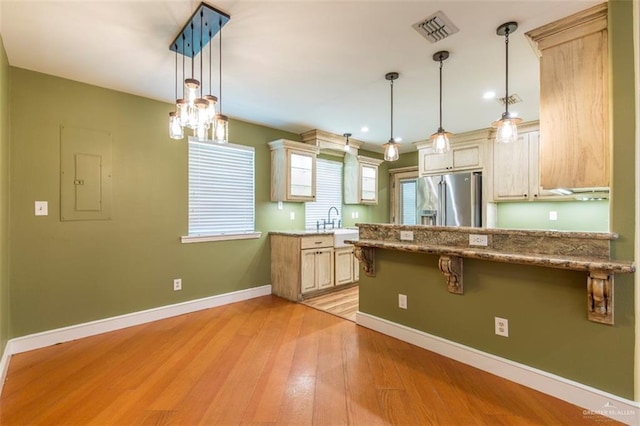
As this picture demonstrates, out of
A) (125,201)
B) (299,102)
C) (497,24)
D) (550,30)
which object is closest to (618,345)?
(550,30)

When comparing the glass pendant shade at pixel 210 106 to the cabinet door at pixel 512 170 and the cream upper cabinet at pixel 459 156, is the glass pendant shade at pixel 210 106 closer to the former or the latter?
the cream upper cabinet at pixel 459 156

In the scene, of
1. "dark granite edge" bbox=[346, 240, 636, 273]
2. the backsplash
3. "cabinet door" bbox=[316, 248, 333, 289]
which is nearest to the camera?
"dark granite edge" bbox=[346, 240, 636, 273]

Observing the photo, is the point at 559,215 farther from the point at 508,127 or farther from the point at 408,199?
the point at 508,127

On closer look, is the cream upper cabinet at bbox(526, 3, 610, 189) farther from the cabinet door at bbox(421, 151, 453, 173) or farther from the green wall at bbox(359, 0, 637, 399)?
the cabinet door at bbox(421, 151, 453, 173)

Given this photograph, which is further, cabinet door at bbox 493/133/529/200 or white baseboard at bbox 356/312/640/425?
cabinet door at bbox 493/133/529/200

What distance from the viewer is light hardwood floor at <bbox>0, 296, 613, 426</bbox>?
5.87 feet

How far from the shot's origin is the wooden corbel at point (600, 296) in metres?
1.72

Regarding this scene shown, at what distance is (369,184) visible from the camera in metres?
5.83

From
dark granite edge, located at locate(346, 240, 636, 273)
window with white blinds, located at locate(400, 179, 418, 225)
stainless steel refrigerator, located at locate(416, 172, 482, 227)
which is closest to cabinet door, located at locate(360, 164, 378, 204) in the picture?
window with white blinds, located at locate(400, 179, 418, 225)

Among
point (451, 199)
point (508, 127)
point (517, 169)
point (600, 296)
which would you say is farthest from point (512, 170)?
point (600, 296)

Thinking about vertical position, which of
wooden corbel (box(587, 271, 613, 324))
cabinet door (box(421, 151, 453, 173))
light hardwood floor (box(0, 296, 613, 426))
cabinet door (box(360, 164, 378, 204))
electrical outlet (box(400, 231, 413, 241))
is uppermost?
cabinet door (box(421, 151, 453, 173))

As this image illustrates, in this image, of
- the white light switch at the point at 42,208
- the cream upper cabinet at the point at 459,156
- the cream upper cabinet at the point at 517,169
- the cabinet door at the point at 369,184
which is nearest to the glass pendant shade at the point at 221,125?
the white light switch at the point at 42,208

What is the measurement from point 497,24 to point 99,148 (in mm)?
3689

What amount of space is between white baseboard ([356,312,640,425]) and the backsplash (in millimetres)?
2845
